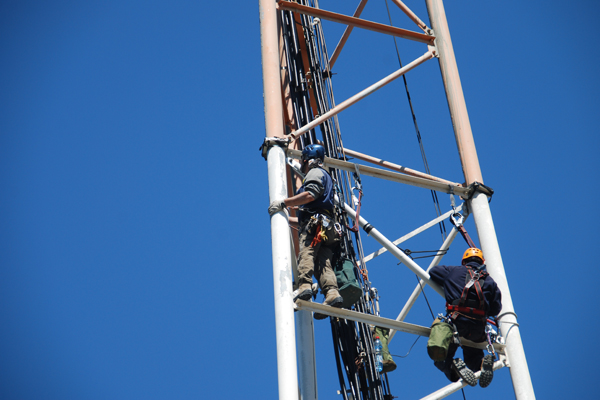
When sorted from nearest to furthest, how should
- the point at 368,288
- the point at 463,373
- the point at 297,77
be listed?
the point at 463,373, the point at 368,288, the point at 297,77

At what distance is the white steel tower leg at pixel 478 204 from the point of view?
8.70m

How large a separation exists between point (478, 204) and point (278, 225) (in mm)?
3011

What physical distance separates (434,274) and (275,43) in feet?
12.3

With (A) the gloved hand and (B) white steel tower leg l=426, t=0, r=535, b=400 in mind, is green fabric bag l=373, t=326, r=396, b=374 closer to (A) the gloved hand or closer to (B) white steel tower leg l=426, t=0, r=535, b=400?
(B) white steel tower leg l=426, t=0, r=535, b=400

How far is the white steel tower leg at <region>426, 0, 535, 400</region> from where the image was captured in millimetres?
8695

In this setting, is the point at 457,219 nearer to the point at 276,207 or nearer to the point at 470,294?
the point at 470,294

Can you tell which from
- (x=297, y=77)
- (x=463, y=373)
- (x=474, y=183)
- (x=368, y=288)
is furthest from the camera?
(x=297, y=77)

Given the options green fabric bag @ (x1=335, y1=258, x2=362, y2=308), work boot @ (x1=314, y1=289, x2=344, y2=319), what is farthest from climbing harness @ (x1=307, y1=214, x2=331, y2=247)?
work boot @ (x1=314, y1=289, x2=344, y2=319)

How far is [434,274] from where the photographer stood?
945cm

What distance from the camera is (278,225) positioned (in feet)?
27.6

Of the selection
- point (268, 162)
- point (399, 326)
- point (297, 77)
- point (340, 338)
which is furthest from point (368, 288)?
point (297, 77)

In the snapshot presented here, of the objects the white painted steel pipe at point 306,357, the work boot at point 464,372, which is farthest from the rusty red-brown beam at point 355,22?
the work boot at point 464,372

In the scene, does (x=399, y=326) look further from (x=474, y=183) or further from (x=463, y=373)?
(x=474, y=183)

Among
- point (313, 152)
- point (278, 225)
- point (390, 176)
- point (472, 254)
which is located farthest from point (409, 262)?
point (278, 225)
